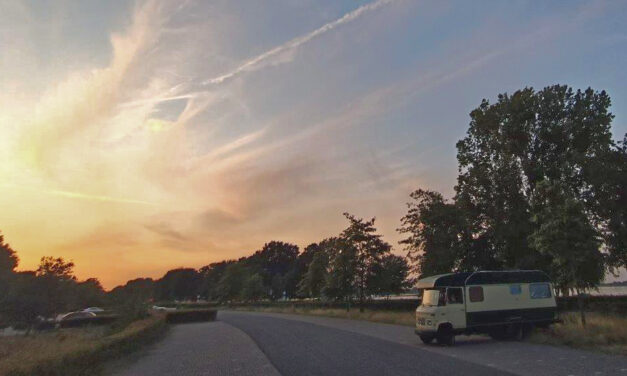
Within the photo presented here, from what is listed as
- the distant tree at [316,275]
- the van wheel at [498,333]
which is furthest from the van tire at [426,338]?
the distant tree at [316,275]

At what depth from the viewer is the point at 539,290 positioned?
2106cm

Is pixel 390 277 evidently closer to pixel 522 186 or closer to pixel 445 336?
pixel 522 186

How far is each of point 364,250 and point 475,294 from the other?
2409 centimetres

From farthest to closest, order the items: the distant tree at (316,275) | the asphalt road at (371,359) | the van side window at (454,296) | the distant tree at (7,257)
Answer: the distant tree at (7,257) < the distant tree at (316,275) < the van side window at (454,296) < the asphalt road at (371,359)

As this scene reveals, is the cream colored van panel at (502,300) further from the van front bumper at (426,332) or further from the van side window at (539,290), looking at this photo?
the van front bumper at (426,332)

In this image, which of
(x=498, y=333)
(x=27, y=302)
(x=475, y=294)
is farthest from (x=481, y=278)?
(x=27, y=302)

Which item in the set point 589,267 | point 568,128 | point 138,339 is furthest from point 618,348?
point 568,128

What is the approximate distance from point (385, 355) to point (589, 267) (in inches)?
633

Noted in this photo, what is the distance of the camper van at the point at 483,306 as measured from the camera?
19094 mm

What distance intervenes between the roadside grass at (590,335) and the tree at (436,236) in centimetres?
1350

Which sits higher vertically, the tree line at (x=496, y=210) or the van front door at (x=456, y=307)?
the tree line at (x=496, y=210)

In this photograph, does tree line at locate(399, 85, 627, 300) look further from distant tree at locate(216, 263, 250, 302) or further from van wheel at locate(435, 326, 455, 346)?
distant tree at locate(216, 263, 250, 302)

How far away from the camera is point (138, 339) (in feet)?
72.1

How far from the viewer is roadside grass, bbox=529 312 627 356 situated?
16359mm
